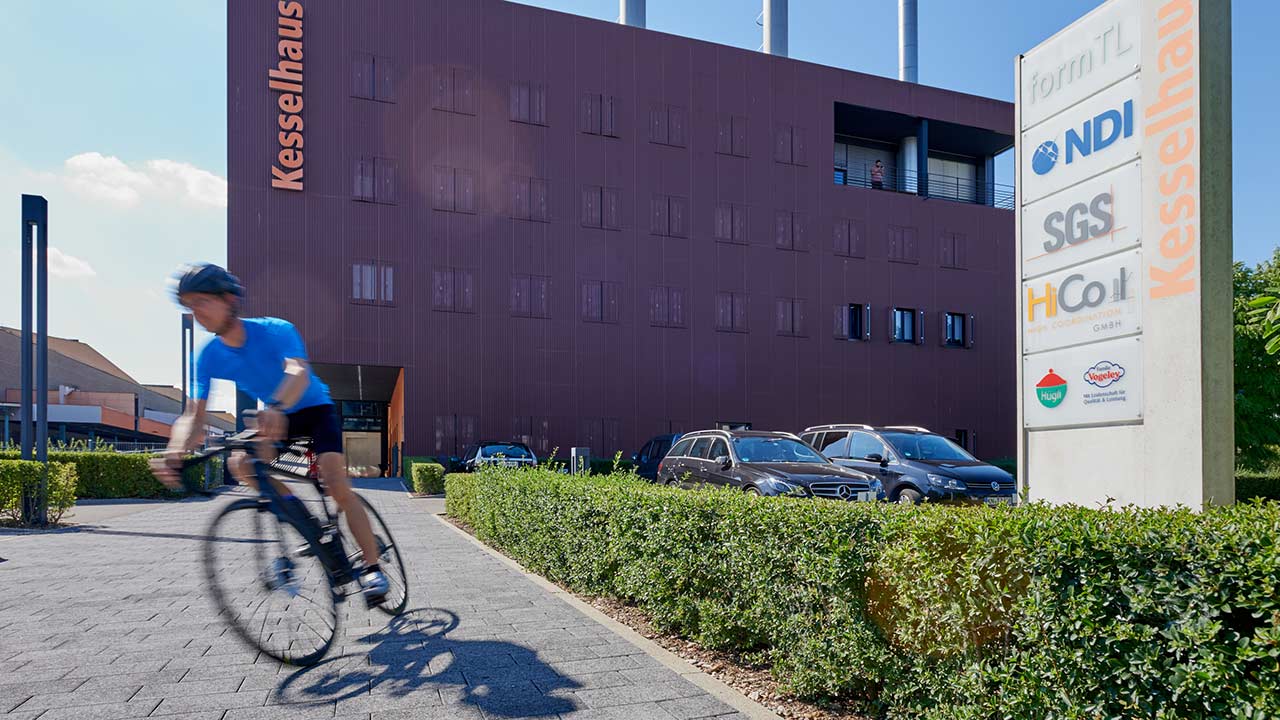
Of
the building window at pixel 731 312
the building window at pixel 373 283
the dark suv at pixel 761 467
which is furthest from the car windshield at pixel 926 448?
the building window at pixel 373 283

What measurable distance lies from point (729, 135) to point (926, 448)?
24.6 m

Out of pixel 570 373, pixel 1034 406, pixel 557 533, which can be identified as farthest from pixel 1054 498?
pixel 570 373

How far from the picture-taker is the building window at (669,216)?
3428cm

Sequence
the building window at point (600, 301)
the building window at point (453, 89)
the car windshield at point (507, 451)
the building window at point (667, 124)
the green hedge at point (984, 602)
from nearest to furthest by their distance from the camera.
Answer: the green hedge at point (984, 602) < the car windshield at point (507, 451) < the building window at point (453, 89) < the building window at point (600, 301) < the building window at point (667, 124)

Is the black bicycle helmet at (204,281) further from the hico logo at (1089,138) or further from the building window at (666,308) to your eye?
the building window at (666,308)

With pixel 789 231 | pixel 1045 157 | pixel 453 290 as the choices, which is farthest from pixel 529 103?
pixel 1045 157

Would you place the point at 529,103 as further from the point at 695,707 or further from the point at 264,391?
the point at 695,707

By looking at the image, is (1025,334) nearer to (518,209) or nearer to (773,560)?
(773,560)

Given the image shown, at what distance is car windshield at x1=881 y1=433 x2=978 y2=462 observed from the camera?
13.6m

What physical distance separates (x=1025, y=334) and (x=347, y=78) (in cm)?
3025

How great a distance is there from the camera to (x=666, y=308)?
3412 cm

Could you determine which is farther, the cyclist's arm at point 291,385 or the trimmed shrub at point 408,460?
the trimmed shrub at point 408,460

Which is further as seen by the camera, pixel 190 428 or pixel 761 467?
pixel 761 467

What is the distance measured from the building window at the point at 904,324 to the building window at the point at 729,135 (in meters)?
10.8
